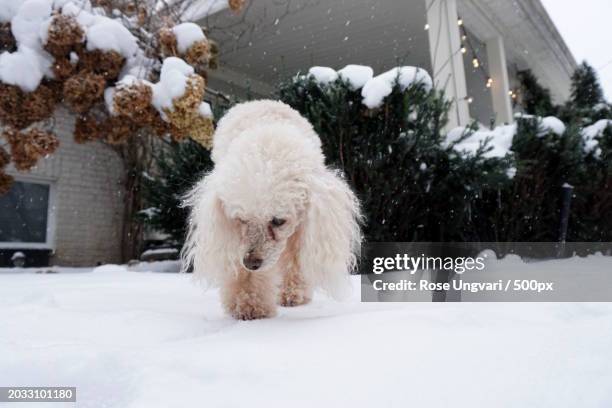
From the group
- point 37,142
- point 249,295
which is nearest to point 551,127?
point 249,295

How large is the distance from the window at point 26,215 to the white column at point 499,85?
8391 millimetres

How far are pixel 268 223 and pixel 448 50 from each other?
20.1 feet

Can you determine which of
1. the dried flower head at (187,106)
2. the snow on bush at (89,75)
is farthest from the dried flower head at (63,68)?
the dried flower head at (187,106)

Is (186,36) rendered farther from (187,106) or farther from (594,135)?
(594,135)

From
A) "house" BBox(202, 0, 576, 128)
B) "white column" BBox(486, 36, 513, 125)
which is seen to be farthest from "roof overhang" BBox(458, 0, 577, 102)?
"white column" BBox(486, 36, 513, 125)

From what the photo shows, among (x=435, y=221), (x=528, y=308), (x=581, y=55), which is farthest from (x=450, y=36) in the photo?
(x=581, y=55)

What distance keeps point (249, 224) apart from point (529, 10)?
30.5ft

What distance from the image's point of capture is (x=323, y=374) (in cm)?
97

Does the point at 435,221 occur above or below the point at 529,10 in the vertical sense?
below

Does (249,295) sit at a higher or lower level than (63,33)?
lower

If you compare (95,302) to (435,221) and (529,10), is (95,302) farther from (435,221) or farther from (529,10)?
(529,10)

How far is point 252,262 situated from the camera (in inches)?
64.4

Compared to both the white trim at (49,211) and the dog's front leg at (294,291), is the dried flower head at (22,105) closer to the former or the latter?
→ the dog's front leg at (294,291)

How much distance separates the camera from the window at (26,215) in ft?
→ 21.2
